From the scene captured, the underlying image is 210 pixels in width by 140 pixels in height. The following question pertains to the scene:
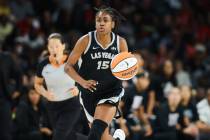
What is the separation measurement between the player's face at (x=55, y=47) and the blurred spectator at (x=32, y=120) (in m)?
1.86

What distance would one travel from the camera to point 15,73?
10.1 metres

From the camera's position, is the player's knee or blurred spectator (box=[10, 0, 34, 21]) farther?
blurred spectator (box=[10, 0, 34, 21])

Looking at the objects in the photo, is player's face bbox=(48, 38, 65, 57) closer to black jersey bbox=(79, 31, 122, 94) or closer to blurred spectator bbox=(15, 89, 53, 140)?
black jersey bbox=(79, 31, 122, 94)

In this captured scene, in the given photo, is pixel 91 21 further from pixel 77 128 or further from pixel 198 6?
pixel 77 128

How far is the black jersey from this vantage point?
7922 millimetres

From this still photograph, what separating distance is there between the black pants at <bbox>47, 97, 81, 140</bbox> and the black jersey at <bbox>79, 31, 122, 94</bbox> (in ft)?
3.68

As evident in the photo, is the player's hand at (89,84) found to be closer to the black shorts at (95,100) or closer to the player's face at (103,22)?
the black shorts at (95,100)

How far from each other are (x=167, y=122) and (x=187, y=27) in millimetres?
6222

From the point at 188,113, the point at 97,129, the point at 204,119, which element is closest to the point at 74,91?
the point at 97,129

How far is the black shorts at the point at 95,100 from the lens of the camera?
25.8ft

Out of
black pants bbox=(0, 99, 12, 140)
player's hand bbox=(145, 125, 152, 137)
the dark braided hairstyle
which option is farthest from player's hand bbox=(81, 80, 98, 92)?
player's hand bbox=(145, 125, 152, 137)

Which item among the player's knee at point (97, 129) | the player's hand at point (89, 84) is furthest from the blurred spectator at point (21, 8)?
the player's knee at point (97, 129)

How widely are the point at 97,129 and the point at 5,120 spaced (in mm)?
2569

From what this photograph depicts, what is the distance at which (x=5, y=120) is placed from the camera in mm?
9828
